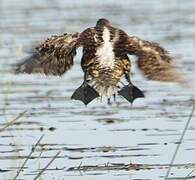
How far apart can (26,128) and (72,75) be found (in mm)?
3403

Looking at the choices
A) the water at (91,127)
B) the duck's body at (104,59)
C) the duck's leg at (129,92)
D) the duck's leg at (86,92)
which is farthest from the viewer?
the water at (91,127)

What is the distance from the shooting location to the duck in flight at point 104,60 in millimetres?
6852

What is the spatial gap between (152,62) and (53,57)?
0.74 m

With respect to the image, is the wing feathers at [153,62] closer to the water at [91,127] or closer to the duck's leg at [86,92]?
the water at [91,127]

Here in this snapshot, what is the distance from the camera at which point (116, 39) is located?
6.96m

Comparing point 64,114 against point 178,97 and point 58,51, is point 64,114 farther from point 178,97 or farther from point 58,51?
point 58,51

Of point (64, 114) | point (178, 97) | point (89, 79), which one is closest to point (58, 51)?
point (89, 79)

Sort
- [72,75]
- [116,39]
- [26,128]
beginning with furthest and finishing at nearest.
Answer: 1. [72,75]
2. [26,128]
3. [116,39]

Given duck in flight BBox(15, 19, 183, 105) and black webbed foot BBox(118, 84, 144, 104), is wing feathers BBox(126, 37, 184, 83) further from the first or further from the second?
black webbed foot BBox(118, 84, 144, 104)

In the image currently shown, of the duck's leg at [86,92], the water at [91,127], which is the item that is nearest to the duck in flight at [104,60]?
the duck's leg at [86,92]

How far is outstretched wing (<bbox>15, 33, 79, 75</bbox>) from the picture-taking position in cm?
728

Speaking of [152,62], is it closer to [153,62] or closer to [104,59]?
[153,62]

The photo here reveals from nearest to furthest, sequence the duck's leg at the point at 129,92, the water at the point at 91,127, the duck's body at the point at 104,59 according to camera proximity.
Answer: the duck's body at the point at 104,59 < the duck's leg at the point at 129,92 < the water at the point at 91,127

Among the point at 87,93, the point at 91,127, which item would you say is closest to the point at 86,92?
the point at 87,93
